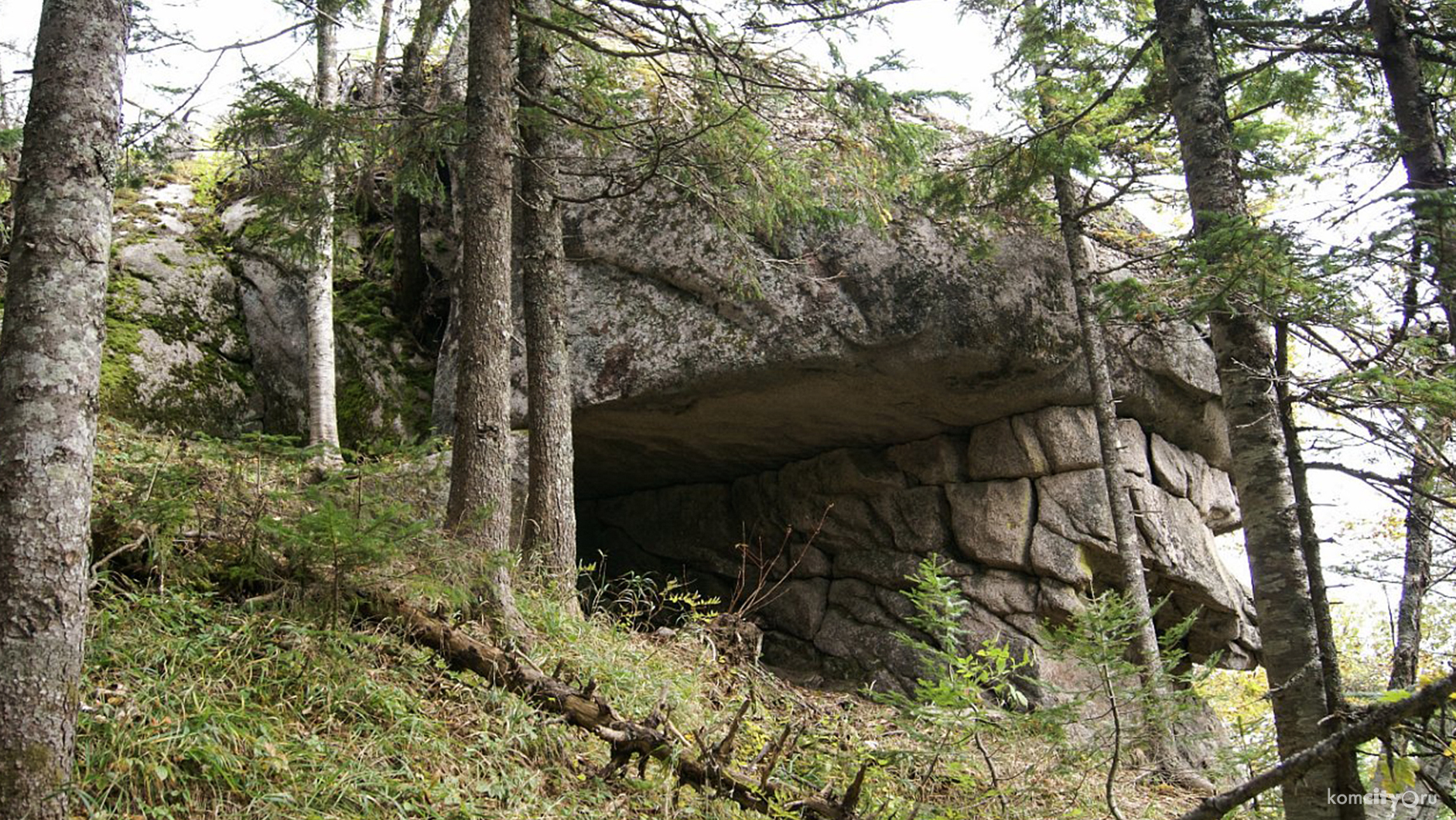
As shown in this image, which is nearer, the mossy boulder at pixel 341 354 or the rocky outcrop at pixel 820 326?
the rocky outcrop at pixel 820 326

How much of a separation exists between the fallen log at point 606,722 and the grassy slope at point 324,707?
9cm

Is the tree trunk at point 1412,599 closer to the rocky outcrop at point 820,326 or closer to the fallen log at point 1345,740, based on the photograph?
the rocky outcrop at point 820,326

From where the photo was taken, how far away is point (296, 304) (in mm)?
12062

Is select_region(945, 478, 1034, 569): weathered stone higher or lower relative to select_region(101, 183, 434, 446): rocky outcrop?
lower

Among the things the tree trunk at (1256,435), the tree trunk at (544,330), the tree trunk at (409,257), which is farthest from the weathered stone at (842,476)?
the tree trunk at (1256,435)

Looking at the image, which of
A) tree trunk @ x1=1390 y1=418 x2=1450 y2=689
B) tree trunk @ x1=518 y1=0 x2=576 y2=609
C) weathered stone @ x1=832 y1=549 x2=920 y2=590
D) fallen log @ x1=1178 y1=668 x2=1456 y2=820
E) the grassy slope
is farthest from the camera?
weathered stone @ x1=832 y1=549 x2=920 y2=590

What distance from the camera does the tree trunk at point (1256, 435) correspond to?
498cm

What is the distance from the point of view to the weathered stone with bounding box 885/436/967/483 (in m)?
11.0

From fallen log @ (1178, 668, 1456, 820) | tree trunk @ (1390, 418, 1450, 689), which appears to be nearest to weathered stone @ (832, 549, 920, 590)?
tree trunk @ (1390, 418, 1450, 689)

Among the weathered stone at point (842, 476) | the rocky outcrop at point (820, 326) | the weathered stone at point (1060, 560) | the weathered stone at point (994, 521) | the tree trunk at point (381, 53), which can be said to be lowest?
the weathered stone at point (1060, 560)

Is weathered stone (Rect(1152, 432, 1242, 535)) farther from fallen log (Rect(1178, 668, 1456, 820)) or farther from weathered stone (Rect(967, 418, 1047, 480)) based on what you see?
fallen log (Rect(1178, 668, 1456, 820))

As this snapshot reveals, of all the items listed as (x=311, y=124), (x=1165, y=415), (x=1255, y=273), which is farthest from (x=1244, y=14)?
(x=311, y=124)

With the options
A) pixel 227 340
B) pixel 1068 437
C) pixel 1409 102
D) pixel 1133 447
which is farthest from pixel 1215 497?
pixel 227 340

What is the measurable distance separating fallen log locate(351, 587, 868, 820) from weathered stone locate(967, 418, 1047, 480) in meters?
6.60
